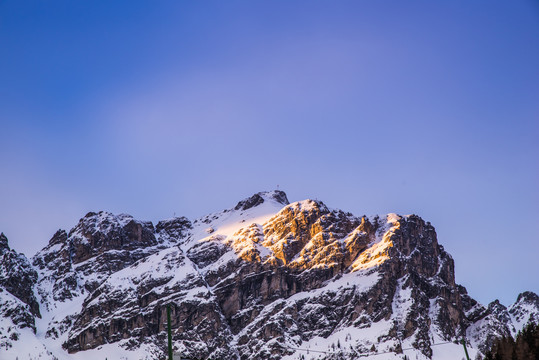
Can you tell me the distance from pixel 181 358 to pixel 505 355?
34750 millimetres

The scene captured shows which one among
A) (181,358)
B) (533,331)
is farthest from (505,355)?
(181,358)

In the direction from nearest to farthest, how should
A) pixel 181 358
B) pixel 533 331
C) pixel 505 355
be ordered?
pixel 181 358 → pixel 505 355 → pixel 533 331

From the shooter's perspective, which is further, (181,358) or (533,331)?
(533,331)

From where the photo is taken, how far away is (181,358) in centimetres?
5959

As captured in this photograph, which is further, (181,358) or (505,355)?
(505,355)

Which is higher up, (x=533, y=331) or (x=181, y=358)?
(x=533, y=331)

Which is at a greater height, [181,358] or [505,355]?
[505,355]

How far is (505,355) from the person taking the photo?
7469cm

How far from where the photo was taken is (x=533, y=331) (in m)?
86.6

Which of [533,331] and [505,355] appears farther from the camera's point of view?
[533,331]

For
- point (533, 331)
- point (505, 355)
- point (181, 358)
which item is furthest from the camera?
point (533, 331)

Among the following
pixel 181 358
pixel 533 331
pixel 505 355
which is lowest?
pixel 181 358

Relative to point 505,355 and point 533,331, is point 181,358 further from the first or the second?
point 533,331
